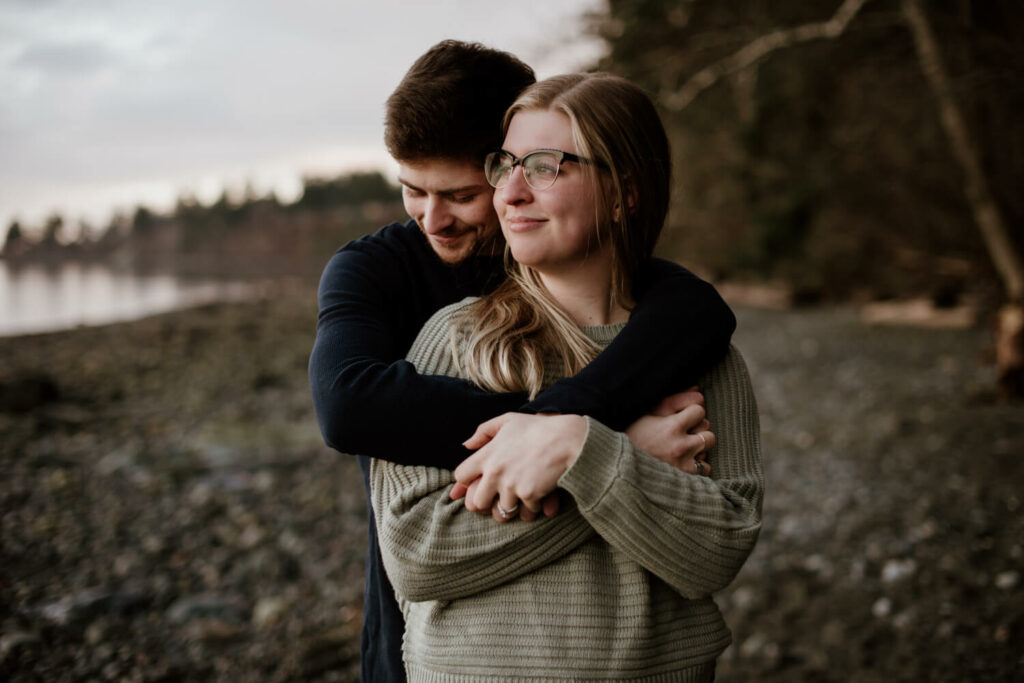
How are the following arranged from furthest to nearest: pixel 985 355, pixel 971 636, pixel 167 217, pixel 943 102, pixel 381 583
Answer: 1. pixel 167 217
2. pixel 985 355
3. pixel 943 102
4. pixel 971 636
5. pixel 381 583

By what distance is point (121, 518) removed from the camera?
17.6ft

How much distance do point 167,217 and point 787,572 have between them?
170 ft

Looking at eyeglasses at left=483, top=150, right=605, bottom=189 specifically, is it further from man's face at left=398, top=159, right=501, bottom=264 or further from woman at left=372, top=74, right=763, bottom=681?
man's face at left=398, top=159, right=501, bottom=264

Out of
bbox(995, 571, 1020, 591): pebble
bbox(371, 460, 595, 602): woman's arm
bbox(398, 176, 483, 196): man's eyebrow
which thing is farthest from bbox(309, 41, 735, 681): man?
bbox(995, 571, 1020, 591): pebble

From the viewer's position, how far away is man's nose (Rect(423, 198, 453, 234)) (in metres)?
2.04

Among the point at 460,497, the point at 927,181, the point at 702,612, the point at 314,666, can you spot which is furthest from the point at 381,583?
the point at 927,181

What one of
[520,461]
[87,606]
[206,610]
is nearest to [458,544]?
[520,461]

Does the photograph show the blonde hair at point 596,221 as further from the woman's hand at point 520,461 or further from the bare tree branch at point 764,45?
the bare tree branch at point 764,45

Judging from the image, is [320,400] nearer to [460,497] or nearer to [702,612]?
[460,497]

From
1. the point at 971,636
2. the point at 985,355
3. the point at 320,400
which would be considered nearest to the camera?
the point at 320,400

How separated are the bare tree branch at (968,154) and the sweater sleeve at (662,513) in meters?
5.34

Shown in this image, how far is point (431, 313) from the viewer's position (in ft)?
6.84

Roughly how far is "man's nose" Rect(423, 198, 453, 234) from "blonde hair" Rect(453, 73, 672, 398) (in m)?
0.28

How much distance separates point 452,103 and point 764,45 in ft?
16.7
